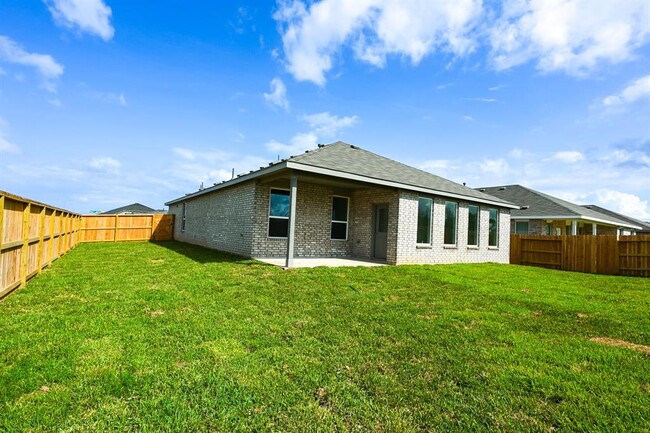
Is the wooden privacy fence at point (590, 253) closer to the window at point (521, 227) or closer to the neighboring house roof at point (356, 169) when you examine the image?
the neighboring house roof at point (356, 169)

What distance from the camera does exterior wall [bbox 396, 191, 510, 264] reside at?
12048mm

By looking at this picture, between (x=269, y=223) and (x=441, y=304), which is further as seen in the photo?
(x=269, y=223)

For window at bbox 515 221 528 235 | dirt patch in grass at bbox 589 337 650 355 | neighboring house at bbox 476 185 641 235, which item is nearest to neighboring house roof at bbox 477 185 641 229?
neighboring house at bbox 476 185 641 235

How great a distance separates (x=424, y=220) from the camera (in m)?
12.9

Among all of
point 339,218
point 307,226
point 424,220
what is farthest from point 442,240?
point 307,226

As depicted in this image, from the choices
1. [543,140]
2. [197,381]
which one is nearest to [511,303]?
[197,381]

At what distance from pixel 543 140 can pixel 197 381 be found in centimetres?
1698

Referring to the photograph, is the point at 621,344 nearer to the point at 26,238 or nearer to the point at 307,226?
the point at 307,226

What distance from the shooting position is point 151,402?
103 inches

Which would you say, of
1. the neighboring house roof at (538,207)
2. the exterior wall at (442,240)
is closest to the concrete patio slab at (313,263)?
the exterior wall at (442,240)

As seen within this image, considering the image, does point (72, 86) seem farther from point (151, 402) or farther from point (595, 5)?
point (595, 5)

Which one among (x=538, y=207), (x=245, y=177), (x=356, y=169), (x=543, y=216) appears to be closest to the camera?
(x=356, y=169)

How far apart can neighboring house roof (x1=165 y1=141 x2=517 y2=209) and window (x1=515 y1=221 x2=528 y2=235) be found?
6642 mm

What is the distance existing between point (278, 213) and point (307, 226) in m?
1.24
